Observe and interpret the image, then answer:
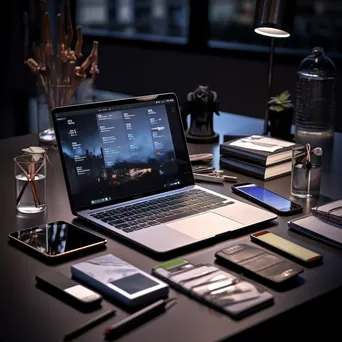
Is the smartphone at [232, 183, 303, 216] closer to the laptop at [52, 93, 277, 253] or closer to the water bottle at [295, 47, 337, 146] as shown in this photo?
the laptop at [52, 93, 277, 253]

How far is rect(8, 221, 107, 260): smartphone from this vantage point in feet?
4.26

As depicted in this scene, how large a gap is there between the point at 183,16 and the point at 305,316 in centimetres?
342

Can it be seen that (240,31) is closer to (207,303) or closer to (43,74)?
(43,74)

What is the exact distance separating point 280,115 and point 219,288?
1.16 meters

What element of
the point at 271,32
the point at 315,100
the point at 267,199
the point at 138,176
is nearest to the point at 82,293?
the point at 138,176

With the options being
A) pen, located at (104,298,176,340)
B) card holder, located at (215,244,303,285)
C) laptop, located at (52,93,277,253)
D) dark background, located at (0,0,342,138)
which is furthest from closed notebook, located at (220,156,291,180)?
dark background, located at (0,0,342,138)

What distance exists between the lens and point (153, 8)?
4902 mm

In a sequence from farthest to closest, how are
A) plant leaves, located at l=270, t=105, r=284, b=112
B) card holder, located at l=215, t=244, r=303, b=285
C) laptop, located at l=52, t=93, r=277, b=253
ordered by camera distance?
plant leaves, located at l=270, t=105, r=284, b=112
laptop, located at l=52, t=93, r=277, b=253
card holder, located at l=215, t=244, r=303, b=285

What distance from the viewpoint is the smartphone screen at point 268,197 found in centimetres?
158

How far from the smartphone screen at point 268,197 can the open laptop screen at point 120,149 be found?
6.3 inches

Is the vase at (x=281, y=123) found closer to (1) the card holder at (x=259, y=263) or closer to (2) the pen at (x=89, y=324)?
(1) the card holder at (x=259, y=263)

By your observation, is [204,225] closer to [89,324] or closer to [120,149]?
[120,149]

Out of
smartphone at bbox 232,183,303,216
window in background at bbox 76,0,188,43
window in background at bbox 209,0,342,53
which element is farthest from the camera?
window in background at bbox 76,0,188,43

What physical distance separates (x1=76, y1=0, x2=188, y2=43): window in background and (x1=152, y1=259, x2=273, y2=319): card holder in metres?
3.19
